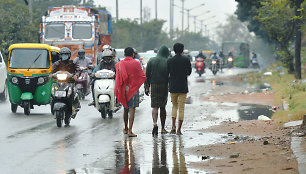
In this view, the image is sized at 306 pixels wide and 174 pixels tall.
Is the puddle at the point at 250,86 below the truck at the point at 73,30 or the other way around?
below

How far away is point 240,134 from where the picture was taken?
44.6ft

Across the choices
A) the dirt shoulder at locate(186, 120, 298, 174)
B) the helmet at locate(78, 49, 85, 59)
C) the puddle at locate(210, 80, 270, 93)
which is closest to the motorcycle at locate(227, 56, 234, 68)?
the puddle at locate(210, 80, 270, 93)

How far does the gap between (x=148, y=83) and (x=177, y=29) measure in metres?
118

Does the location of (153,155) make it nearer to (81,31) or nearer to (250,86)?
(250,86)

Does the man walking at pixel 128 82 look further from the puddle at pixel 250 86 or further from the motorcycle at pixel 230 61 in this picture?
the motorcycle at pixel 230 61

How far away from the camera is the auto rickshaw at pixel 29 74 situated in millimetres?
18016

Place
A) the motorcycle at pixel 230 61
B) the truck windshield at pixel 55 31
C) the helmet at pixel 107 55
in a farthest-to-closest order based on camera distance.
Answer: the motorcycle at pixel 230 61 → the truck windshield at pixel 55 31 → the helmet at pixel 107 55

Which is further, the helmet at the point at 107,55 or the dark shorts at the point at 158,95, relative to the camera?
the helmet at the point at 107,55

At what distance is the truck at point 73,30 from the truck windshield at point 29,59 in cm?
1519

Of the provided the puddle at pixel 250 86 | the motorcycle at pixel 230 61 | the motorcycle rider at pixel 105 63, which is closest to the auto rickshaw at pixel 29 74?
the motorcycle rider at pixel 105 63

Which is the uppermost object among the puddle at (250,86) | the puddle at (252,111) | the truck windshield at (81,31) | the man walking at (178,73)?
the truck windshield at (81,31)

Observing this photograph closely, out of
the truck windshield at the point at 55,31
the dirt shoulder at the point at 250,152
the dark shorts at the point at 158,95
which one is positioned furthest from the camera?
the truck windshield at the point at 55,31

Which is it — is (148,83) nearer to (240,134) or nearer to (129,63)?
(129,63)

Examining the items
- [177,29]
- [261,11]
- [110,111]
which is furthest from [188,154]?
[177,29]
